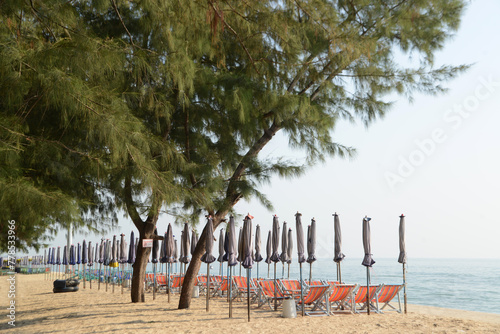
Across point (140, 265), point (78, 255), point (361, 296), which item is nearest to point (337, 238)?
point (361, 296)

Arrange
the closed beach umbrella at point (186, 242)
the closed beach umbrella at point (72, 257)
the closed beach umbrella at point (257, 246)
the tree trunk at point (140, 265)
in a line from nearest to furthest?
1. the closed beach umbrella at point (186, 242)
2. the tree trunk at point (140, 265)
3. the closed beach umbrella at point (257, 246)
4. the closed beach umbrella at point (72, 257)

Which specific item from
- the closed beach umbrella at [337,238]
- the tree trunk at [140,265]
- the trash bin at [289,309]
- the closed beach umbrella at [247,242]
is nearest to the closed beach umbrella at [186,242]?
the tree trunk at [140,265]

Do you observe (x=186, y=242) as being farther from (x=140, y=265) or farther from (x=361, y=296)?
(x=361, y=296)

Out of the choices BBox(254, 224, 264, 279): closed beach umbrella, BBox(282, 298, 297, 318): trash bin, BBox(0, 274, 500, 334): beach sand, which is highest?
BBox(254, 224, 264, 279): closed beach umbrella

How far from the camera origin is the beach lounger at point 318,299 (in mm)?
9156

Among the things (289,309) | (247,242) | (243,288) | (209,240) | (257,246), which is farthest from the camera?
(257,246)

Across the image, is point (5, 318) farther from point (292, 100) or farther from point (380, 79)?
point (380, 79)

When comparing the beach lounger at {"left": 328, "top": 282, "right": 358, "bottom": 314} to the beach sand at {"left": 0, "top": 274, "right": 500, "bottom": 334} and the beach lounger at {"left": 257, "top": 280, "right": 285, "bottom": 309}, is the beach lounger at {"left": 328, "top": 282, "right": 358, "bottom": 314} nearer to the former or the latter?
the beach sand at {"left": 0, "top": 274, "right": 500, "bottom": 334}

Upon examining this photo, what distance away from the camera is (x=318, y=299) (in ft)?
31.2

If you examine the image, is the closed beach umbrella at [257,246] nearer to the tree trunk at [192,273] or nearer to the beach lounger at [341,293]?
the tree trunk at [192,273]

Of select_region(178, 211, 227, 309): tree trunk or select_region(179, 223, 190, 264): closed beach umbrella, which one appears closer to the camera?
select_region(178, 211, 227, 309): tree trunk

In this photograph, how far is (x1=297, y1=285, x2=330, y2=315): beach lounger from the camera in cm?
916

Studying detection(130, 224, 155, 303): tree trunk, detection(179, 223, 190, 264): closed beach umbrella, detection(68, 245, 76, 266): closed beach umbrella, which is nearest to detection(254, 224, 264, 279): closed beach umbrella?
detection(179, 223, 190, 264): closed beach umbrella

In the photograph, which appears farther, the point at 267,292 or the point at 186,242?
the point at 186,242
